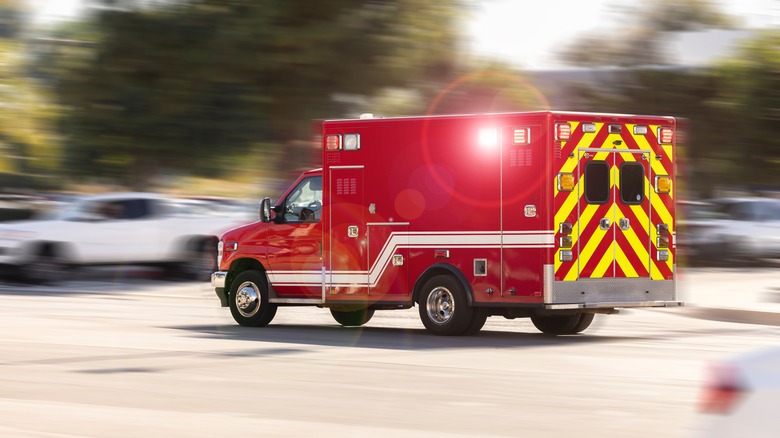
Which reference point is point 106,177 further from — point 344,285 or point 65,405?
point 65,405

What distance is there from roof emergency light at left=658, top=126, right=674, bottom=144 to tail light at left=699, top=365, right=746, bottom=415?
10369mm

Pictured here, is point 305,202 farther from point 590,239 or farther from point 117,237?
point 117,237

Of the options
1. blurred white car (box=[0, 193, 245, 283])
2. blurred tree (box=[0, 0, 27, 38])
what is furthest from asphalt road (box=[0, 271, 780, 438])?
blurred tree (box=[0, 0, 27, 38])

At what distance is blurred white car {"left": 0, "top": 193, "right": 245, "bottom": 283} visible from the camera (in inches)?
1021

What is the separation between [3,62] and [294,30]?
45.7ft

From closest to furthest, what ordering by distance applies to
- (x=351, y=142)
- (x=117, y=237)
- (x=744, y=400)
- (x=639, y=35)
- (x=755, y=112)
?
(x=744, y=400)
(x=351, y=142)
(x=117, y=237)
(x=755, y=112)
(x=639, y=35)

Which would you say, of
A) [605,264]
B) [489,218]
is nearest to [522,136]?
[489,218]

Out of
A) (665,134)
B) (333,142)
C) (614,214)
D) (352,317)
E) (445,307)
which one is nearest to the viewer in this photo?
(614,214)

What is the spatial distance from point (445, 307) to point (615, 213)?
2217 millimetres

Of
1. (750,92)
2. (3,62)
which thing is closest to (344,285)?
(750,92)

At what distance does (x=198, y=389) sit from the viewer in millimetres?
10469

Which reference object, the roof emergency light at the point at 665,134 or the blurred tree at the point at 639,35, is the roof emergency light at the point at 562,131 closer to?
the roof emergency light at the point at 665,134

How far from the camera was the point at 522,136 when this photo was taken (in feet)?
47.4

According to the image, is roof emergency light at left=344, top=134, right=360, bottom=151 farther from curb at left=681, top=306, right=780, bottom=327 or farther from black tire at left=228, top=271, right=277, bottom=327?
curb at left=681, top=306, right=780, bottom=327
